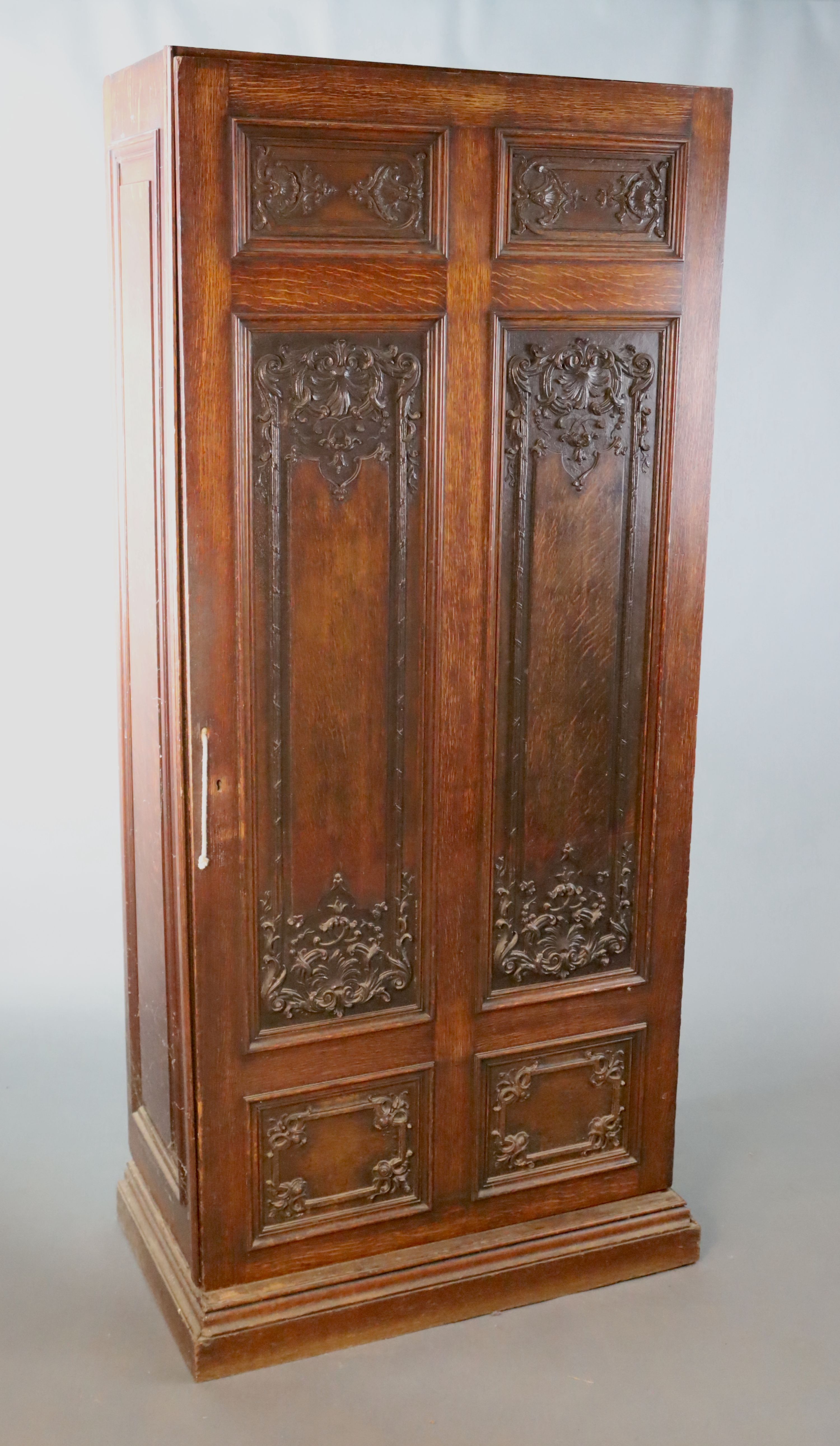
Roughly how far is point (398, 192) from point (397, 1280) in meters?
2.08

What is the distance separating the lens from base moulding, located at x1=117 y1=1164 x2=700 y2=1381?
3148 millimetres

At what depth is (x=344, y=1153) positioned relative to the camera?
324 centimetres

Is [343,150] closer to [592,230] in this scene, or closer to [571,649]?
[592,230]

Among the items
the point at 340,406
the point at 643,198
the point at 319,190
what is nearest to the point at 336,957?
the point at 340,406

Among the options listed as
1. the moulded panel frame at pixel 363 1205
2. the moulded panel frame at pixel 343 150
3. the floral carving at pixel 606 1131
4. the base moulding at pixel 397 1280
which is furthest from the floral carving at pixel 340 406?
the base moulding at pixel 397 1280

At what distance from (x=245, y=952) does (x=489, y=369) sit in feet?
3.83

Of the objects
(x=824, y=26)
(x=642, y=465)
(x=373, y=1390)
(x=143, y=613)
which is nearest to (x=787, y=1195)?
(x=373, y=1390)

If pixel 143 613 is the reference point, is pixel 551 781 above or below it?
below

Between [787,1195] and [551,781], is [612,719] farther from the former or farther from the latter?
[787,1195]

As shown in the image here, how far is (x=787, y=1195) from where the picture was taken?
3768 mm

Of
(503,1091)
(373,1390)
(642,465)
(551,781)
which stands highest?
(642,465)

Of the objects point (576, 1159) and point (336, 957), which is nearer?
point (336, 957)

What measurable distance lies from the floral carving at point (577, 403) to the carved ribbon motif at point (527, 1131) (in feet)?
3.95

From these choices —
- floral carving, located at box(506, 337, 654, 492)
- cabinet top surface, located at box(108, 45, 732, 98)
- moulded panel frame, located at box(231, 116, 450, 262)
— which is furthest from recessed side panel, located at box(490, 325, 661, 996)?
cabinet top surface, located at box(108, 45, 732, 98)
